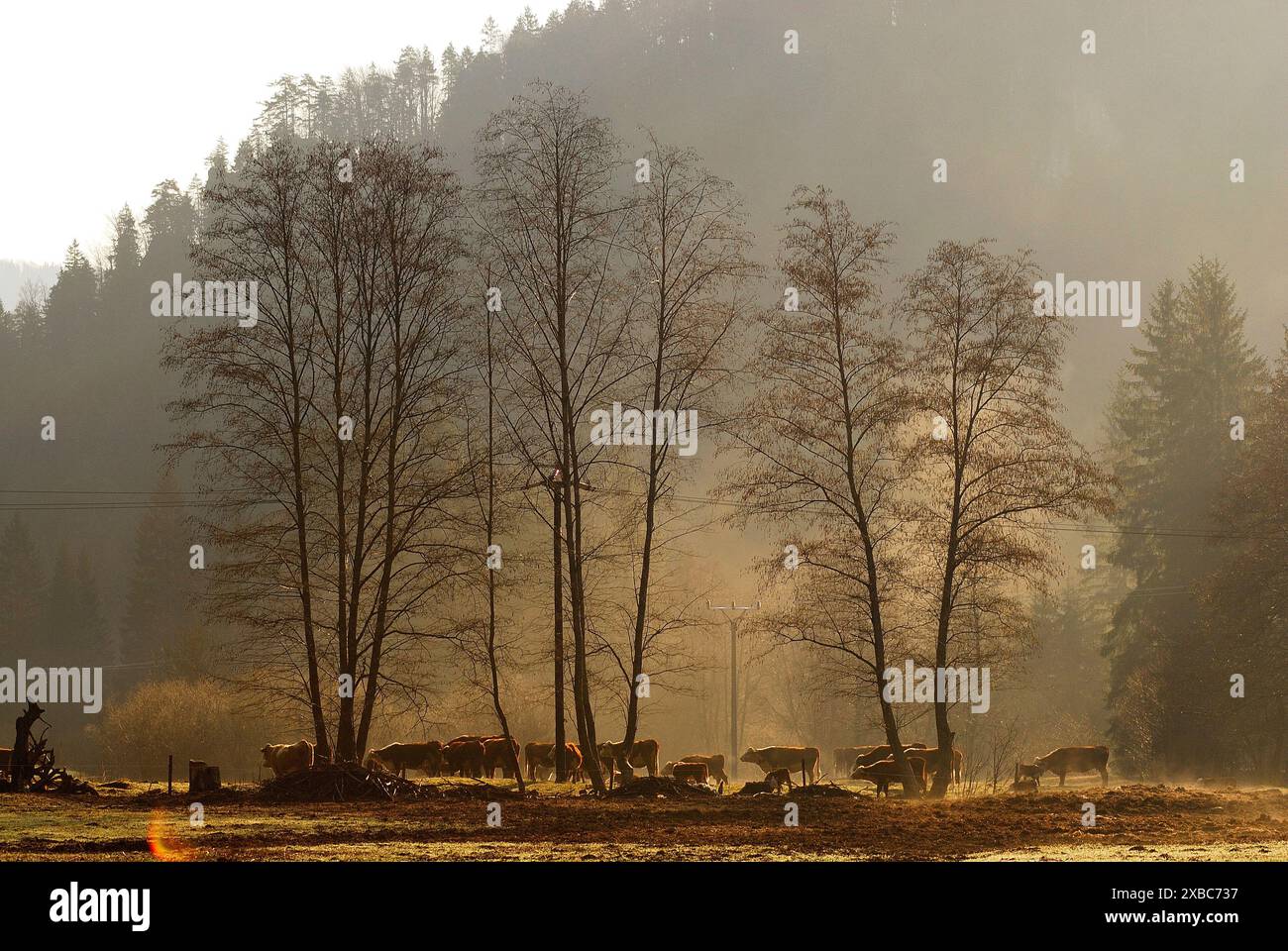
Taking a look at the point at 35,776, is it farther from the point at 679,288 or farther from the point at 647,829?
the point at 679,288

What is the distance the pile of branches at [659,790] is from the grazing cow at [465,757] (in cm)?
1178

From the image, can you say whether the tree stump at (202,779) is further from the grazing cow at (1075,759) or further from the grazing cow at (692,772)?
the grazing cow at (1075,759)

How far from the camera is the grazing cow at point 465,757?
4000 centimetres

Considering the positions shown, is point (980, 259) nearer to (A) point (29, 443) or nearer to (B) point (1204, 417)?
(B) point (1204, 417)

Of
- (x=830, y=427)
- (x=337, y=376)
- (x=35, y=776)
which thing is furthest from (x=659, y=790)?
(x=35, y=776)

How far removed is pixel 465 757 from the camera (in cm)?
4025

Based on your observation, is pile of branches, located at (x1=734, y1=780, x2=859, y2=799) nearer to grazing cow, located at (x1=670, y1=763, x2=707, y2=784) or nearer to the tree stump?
grazing cow, located at (x1=670, y1=763, x2=707, y2=784)

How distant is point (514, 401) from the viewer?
36.1m

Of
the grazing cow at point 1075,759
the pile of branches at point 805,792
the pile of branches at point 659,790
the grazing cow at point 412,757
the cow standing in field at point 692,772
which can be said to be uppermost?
the pile of branches at point 659,790

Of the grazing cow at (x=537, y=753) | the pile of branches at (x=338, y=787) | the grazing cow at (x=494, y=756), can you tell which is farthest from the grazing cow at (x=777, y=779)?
the grazing cow at (x=537, y=753)

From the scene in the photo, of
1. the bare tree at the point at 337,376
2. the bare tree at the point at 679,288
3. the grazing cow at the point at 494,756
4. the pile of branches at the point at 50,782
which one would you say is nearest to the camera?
the pile of branches at the point at 50,782
